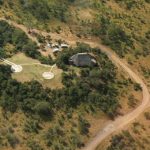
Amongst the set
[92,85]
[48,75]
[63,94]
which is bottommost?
[63,94]

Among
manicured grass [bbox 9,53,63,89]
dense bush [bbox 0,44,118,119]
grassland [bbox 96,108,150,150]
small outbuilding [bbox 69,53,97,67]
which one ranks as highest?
small outbuilding [bbox 69,53,97,67]

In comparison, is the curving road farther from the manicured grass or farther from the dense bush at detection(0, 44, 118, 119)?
the manicured grass

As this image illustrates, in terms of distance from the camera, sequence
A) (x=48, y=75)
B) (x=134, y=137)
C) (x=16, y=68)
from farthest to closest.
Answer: (x=16, y=68)
(x=48, y=75)
(x=134, y=137)

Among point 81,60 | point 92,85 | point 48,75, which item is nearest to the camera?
point 48,75

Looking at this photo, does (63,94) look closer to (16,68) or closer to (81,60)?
(81,60)

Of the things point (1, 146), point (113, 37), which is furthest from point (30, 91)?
point (113, 37)

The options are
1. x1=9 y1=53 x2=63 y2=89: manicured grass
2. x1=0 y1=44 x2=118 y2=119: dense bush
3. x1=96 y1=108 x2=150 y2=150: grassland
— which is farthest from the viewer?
x1=9 y1=53 x2=63 y2=89: manicured grass

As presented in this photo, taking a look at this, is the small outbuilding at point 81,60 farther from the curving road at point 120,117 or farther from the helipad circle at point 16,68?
the helipad circle at point 16,68

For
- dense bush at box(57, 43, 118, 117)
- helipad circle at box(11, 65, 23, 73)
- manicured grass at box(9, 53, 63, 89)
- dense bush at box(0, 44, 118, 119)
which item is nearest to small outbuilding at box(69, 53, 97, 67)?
dense bush at box(57, 43, 118, 117)

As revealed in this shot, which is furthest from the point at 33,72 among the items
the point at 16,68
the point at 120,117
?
the point at 120,117
